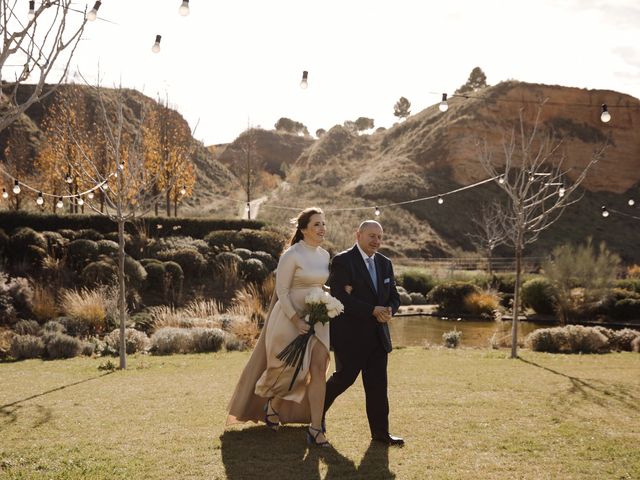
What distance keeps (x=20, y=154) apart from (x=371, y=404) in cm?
4156

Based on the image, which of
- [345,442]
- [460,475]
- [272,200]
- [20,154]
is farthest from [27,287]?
[272,200]

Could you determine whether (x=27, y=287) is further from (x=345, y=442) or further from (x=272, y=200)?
(x=272, y=200)

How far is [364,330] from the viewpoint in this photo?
579cm

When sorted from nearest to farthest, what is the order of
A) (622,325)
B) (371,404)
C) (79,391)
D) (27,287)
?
1. (371,404)
2. (79,391)
3. (27,287)
4. (622,325)

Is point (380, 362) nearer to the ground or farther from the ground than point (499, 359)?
farther from the ground

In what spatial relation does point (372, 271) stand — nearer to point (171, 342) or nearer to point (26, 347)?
point (171, 342)

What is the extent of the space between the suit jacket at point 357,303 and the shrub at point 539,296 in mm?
18681

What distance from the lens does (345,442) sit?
5.82 metres

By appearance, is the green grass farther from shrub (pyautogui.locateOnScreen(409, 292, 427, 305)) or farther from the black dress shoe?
shrub (pyautogui.locateOnScreen(409, 292, 427, 305))

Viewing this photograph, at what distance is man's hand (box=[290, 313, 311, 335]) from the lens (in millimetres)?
5645

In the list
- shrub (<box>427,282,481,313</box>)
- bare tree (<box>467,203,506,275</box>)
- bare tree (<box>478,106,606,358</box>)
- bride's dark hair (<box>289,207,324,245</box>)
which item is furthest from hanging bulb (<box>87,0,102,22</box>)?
bare tree (<box>467,203,506,275</box>)

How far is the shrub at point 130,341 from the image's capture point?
1312 cm

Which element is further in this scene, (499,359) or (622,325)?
(622,325)

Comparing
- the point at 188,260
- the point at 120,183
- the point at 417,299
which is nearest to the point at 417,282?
the point at 417,299
